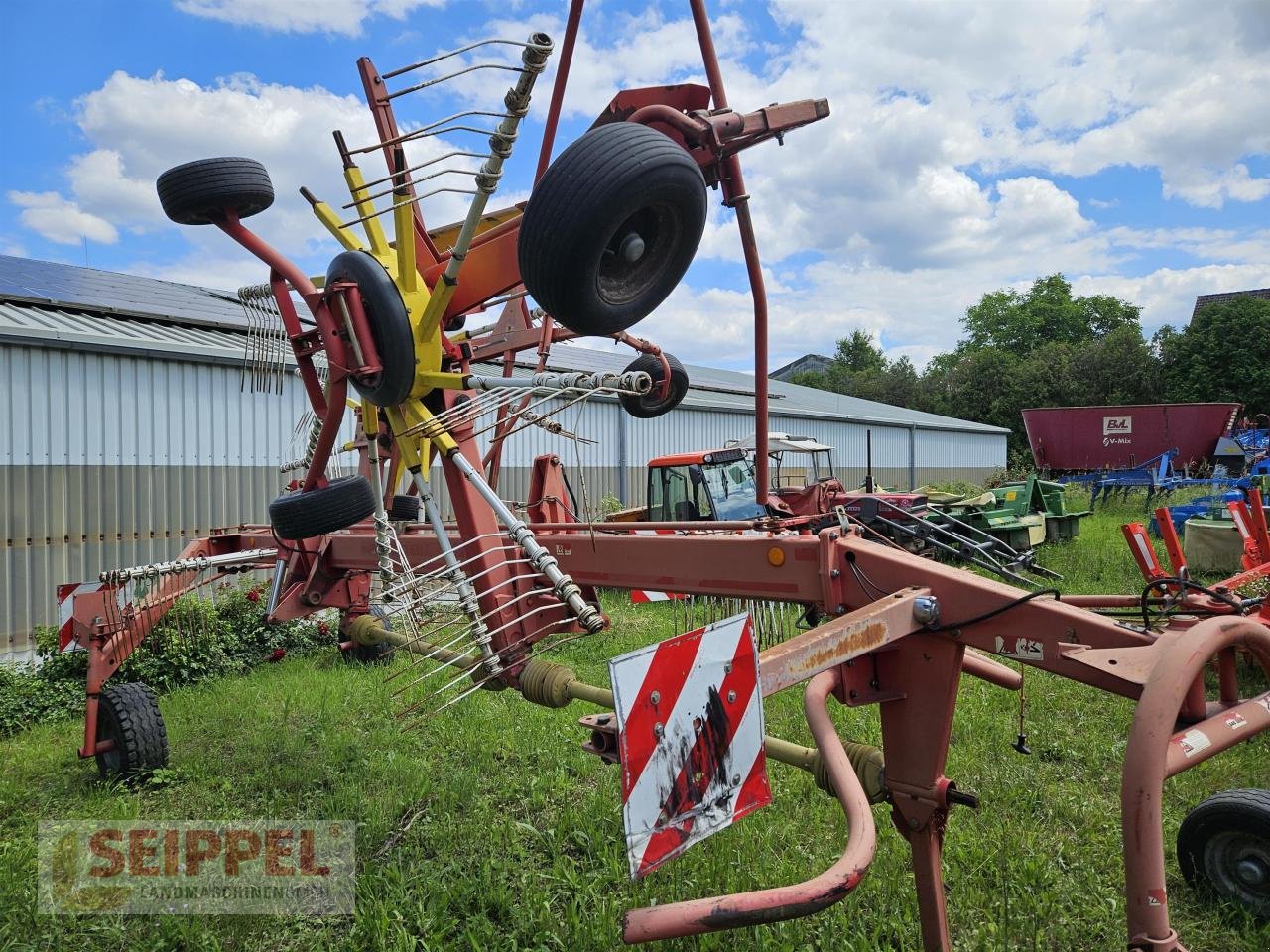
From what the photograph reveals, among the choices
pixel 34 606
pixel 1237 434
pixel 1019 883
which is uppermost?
pixel 1237 434

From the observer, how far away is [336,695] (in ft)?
20.3

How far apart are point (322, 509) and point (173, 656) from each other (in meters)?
4.67

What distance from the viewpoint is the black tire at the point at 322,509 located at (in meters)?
3.23

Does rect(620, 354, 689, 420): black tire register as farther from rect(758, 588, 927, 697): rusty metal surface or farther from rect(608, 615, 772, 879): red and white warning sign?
rect(608, 615, 772, 879): red and white warning sign

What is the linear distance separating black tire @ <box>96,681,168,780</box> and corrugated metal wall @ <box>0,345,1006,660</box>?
7.08ft

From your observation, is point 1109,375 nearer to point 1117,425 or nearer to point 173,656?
point 1117,425

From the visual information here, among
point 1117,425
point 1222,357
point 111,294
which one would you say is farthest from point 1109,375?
point 111,294

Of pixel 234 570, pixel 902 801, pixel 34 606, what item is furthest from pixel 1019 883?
pixel 34 606

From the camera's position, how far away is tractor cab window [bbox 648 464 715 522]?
33.9ft

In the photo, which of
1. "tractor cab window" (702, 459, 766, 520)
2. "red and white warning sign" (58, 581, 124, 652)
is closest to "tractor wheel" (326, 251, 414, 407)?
"red and white warning sign" (58, 581, 124, 652)

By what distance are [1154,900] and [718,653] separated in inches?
44.9

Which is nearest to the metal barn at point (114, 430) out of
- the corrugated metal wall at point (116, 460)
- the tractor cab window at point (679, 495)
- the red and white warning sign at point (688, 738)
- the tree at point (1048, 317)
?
the corrugated metal wall at point (116, 460)

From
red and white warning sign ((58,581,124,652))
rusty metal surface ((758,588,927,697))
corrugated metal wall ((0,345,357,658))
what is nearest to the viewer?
rusty metal surface ((758,588,927,697))

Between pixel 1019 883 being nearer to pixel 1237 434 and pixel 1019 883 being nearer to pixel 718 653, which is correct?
pixel 718 653
